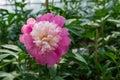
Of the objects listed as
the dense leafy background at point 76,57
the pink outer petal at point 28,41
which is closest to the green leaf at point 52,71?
the dense leafy background at point 76,57

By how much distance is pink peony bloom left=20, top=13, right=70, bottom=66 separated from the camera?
86 cm

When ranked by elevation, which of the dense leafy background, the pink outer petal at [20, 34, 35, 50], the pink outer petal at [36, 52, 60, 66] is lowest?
the dense leafy background

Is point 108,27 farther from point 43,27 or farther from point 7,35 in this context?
point 43,27

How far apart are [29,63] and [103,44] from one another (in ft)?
1.20

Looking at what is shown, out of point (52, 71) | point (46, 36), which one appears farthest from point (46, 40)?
point (52, 71)

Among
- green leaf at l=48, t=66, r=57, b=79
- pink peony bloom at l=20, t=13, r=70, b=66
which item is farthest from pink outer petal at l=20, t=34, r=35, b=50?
green leaf at l=48, t=66, r=57, b=79

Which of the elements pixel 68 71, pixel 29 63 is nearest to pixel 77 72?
pixel 68 71

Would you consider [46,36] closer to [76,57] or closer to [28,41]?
[28,41]

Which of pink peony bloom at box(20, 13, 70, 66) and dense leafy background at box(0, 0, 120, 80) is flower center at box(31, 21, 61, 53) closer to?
pink peony bloom at box(20, 13, 70, 66)

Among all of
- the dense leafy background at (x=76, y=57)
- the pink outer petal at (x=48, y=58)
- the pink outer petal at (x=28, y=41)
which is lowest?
the dense leafy background at (x=76, y=57)

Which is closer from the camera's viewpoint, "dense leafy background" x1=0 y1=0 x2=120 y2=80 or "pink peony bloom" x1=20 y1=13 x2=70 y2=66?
"pink peony bloom" x1=20 y1=13 x2=70 y2=66

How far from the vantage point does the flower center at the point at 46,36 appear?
855mm

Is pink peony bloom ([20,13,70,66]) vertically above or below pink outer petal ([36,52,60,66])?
above

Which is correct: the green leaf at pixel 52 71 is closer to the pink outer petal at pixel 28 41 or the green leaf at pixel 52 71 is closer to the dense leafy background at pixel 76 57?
the dense leafy background at pixel 76 57
